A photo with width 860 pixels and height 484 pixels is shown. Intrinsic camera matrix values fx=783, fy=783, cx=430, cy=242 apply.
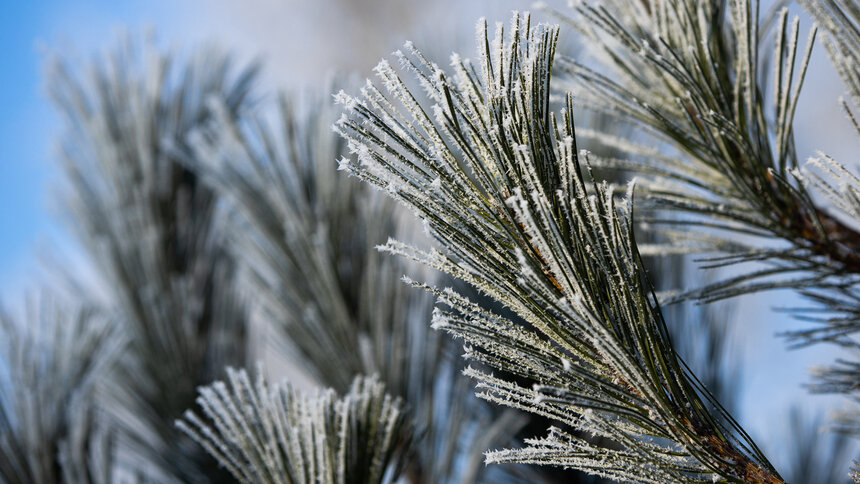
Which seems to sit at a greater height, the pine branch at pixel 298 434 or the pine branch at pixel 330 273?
the pine branch at pixel 330 273

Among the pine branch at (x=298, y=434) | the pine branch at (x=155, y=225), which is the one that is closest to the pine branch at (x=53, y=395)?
the pine branch at (x=155, y=225)

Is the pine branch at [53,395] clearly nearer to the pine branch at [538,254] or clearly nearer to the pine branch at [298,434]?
the pine branch at [298,434]

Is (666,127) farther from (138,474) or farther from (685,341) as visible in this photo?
(138,474)

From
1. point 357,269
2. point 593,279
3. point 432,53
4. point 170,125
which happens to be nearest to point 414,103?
point 593,279

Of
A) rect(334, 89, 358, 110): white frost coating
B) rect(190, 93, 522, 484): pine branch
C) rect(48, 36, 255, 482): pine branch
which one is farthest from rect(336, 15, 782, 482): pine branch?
rect(48, 36, 255, 482): pine branch

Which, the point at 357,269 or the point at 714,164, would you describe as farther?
the point at 357,269

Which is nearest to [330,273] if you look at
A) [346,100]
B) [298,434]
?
[298,434]
